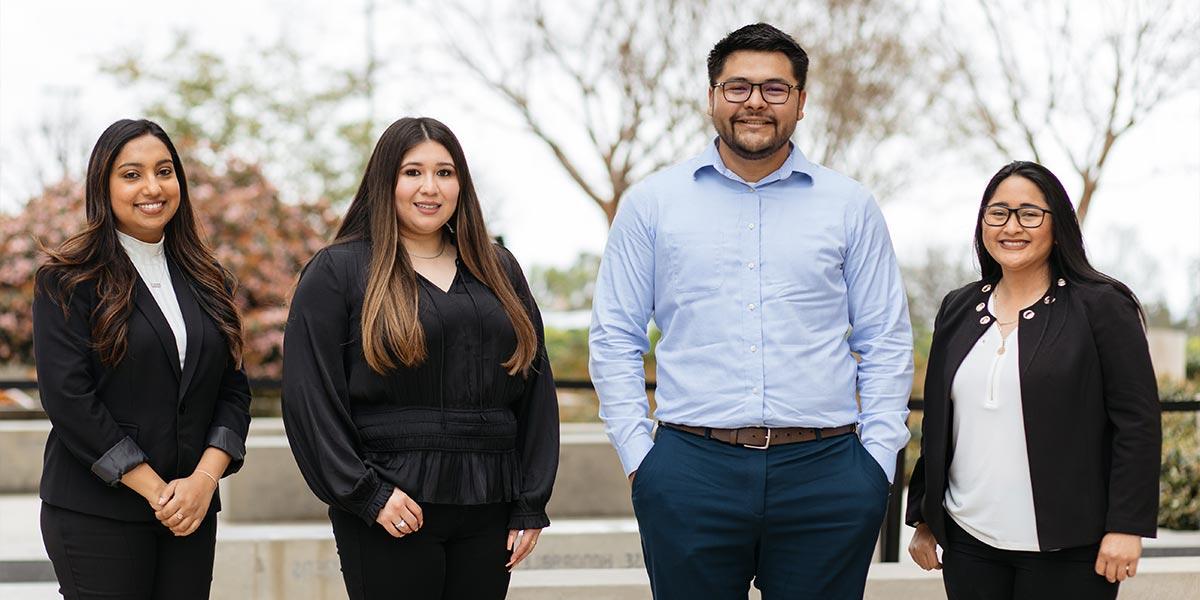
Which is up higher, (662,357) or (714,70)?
(714,70)

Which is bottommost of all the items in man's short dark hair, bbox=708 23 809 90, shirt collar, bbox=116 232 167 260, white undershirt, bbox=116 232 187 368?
white undershirt, bbox=116 232 187 368

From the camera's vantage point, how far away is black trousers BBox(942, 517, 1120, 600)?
3.23 m

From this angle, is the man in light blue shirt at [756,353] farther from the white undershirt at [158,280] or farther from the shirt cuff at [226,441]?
the white undershirt at [158,280]

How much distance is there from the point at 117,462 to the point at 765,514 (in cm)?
173

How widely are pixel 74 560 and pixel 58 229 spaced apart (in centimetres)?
1137

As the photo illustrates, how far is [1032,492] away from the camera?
3.24 meters

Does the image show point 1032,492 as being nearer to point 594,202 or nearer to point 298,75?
point 594,202

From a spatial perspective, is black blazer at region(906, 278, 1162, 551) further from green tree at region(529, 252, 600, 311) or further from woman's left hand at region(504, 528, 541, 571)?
green tree at region(529, 252, 600, 311)

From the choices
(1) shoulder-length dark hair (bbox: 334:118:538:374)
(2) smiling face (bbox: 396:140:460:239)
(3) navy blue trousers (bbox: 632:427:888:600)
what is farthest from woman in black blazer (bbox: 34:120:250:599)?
(3) navy blue trousers (bbox: 632:427:888:600)

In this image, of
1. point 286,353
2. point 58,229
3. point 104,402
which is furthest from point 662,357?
point 58,229

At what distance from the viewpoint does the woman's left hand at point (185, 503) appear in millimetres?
3274

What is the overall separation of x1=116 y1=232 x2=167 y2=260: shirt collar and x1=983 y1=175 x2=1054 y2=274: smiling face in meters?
2.39

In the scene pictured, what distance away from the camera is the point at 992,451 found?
10.9ft

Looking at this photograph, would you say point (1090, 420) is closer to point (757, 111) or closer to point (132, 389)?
point (757, 111)
